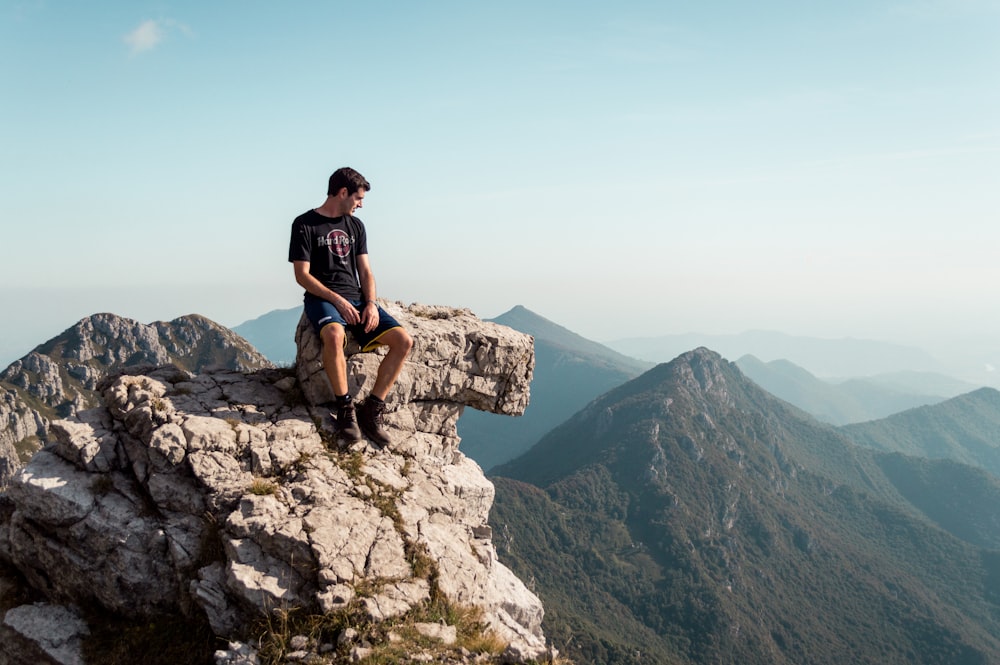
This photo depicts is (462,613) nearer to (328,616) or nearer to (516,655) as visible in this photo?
(516,655)

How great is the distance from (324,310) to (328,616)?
561 centimetres

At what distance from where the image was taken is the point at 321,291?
38.4 feet

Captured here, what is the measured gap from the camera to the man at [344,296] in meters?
11.7

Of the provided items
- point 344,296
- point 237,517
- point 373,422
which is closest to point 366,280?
point 344,296

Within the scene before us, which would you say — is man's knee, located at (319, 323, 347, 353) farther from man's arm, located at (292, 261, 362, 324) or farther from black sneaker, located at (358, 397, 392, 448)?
black sneaker, located at (358, 397, 392, 448)

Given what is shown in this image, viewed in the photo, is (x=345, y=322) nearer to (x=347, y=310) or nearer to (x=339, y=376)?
(x=347, y=310)

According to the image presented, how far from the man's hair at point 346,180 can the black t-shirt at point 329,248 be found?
0.59 meters

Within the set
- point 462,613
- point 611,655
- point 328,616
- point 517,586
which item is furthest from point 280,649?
point 611,655

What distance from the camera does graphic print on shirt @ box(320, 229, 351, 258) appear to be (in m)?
12.0

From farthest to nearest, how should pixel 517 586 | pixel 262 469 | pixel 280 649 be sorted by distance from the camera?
1. pixel 517 586
2. pixel 262 469
3. pixel 280 649

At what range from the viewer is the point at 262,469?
10688mm

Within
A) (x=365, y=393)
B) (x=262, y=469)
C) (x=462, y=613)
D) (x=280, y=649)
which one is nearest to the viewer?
(x=280, y=649)

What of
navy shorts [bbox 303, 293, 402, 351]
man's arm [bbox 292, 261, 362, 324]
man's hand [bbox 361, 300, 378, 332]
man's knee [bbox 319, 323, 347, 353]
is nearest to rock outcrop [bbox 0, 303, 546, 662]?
navy shorts [bbox 303, 293, 402, 351]

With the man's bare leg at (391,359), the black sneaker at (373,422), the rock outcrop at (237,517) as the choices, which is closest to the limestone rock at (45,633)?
the rock outcrop at (237,517)
